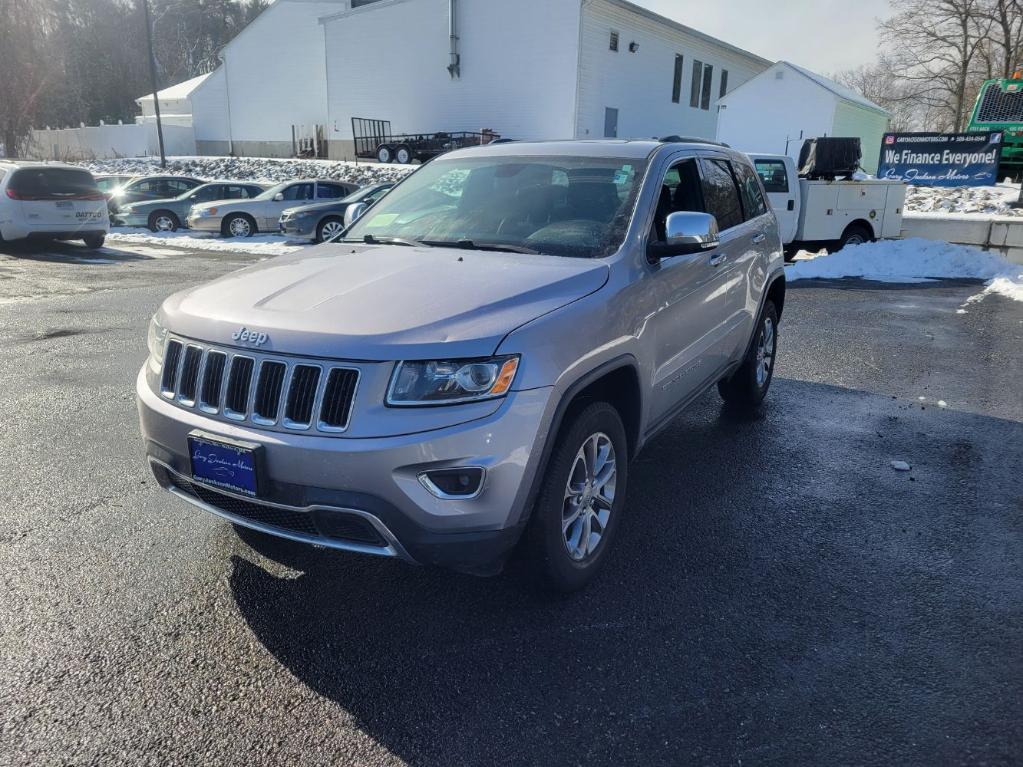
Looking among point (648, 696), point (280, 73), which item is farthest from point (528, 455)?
point (280, 73)

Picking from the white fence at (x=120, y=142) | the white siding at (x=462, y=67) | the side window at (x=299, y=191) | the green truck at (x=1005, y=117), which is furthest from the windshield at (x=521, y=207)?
the white fence at (x=120, y=142)

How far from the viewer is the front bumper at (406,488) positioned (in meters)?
2.57

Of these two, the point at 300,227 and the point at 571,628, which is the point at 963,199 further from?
the point at 571,628

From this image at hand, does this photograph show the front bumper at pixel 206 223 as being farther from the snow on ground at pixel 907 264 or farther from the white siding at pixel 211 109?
the white siding at pixel 211 109

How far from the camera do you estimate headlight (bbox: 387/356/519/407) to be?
2.62 m

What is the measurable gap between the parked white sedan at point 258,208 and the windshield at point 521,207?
1550cm

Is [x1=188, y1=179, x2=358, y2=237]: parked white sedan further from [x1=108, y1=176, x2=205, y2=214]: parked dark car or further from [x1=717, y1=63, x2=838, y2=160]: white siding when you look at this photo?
[x1=717, y1=63, x2=838, y2=160]: white siding

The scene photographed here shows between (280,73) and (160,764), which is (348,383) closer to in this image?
(160,764)

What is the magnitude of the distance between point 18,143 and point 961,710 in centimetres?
6460

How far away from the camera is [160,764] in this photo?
2346mm

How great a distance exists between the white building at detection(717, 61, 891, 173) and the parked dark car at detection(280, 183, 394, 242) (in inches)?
997

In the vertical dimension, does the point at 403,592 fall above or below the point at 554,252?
below

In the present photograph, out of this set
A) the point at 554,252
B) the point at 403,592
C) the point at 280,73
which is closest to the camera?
the point at 403,592

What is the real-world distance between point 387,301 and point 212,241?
16876 mm
